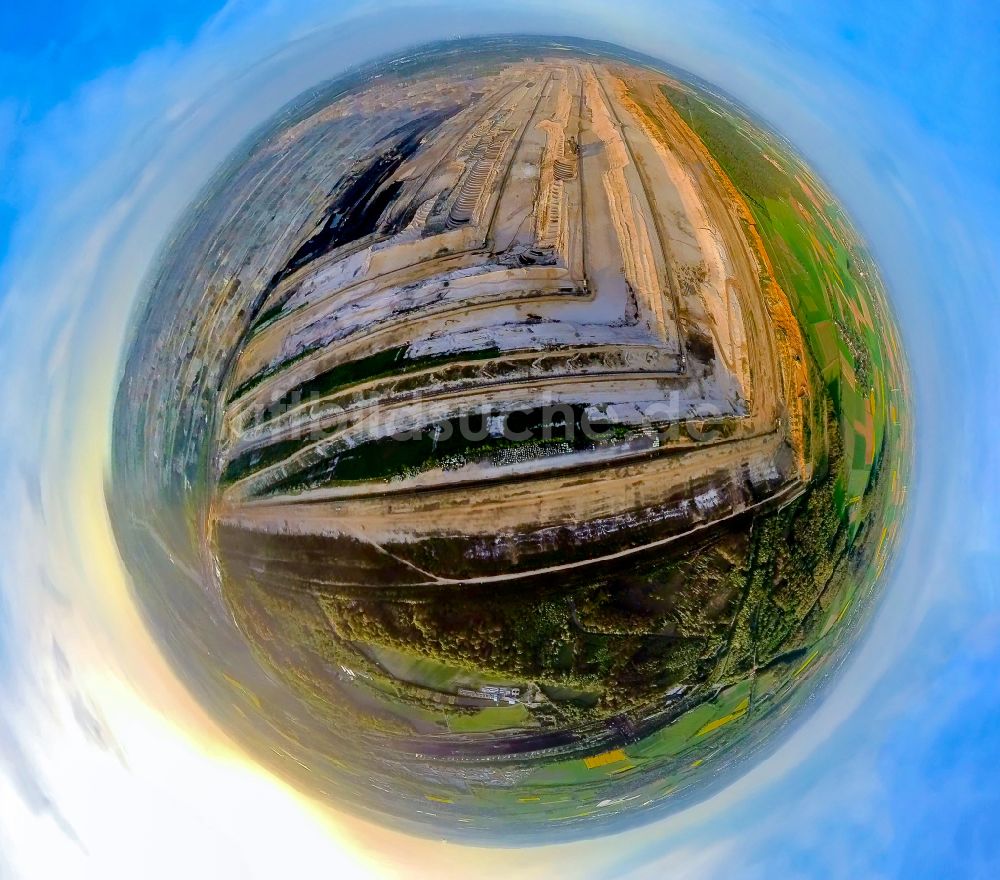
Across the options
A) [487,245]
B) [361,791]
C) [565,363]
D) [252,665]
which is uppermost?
[487,245]

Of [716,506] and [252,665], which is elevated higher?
[716,506]

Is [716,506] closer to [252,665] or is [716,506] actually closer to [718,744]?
[718,744]

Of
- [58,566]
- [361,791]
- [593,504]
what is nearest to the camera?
[593,504]

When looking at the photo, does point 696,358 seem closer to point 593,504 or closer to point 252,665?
point 593,504

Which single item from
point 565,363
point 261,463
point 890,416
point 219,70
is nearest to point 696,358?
point 565,363

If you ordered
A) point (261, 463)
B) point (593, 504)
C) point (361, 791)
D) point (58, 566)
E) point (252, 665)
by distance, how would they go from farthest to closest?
1. point (58, 566)
2. point (361, 791)
3. point (252, 665)
4. point (261, 463)
5. point (593, 504)

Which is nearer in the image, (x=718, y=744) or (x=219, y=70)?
(x=718, y=744)

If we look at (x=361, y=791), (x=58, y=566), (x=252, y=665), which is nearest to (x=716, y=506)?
(x=252, y=665)
